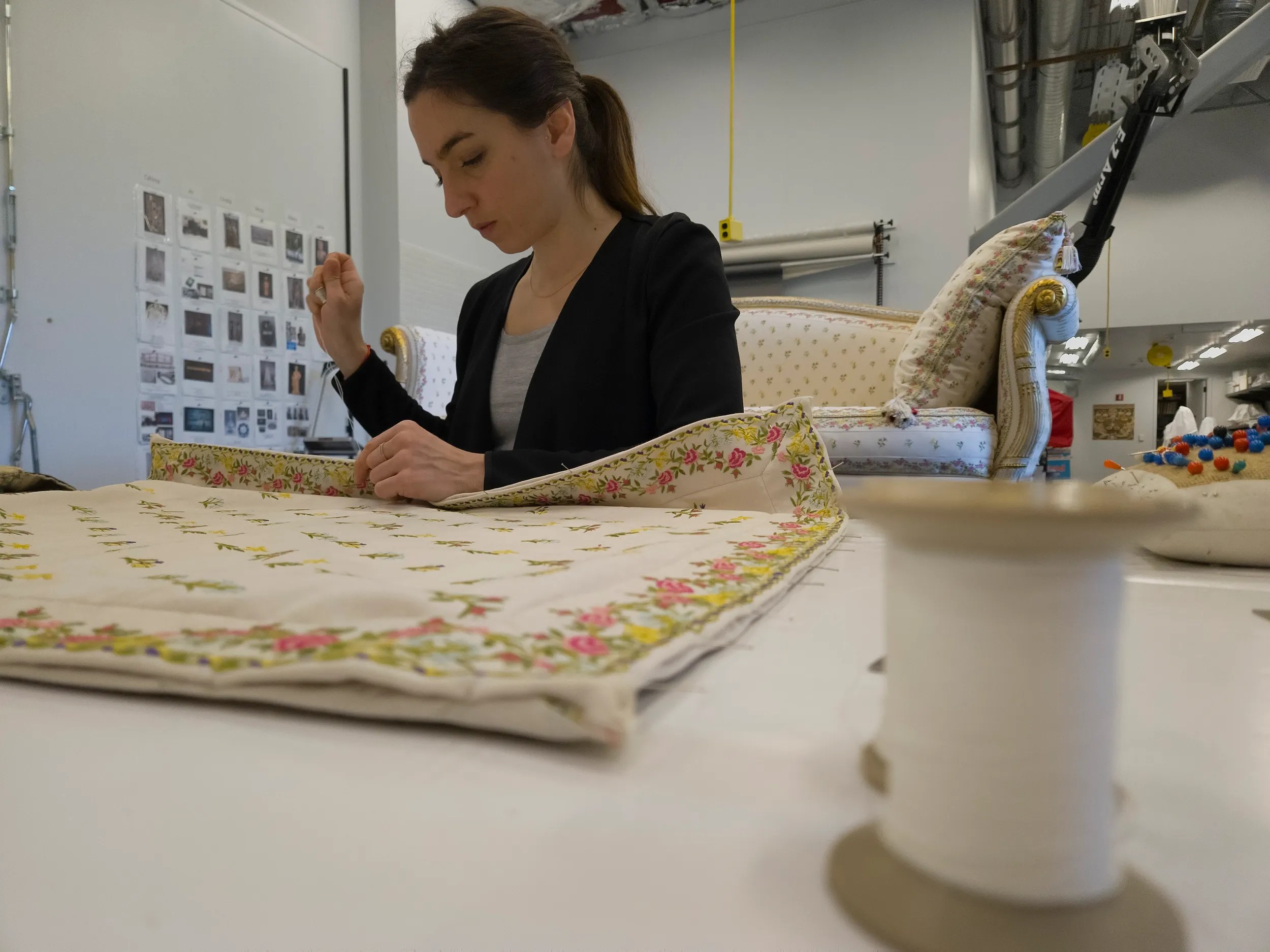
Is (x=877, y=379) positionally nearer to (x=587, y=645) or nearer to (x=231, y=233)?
(x=231, y=233)

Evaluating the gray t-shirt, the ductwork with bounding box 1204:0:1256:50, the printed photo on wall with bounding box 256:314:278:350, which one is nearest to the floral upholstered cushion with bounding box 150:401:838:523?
the gray t-shirt

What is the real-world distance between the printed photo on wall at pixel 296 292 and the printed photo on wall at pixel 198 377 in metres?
0.41

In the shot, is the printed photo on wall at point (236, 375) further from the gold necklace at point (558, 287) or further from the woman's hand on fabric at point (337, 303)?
the gold necklace at point (558, 287)

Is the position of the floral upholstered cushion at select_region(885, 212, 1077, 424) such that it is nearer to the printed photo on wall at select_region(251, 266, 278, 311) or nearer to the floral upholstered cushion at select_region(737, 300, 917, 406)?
the floral upholstered cushion at select_region(737, 300, 917, 406)

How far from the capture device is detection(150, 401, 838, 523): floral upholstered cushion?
0.75 metres

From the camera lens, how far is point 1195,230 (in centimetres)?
567

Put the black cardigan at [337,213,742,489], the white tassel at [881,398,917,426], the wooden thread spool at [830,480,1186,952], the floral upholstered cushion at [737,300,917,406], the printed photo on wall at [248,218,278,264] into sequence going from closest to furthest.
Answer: the wooden thread spool at [830,480,1186,952], the black cardigan at [337,213,742,489], the white tassel at [881,398,917,426], the floral upholstered cushion at [737,300,917,406], the printed photo on wall at [248,218,278,264]

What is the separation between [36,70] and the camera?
6.79ft

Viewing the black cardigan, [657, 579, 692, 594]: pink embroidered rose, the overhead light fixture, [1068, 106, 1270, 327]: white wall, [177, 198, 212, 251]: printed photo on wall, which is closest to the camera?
[657, 579, 692, 594]: pink embroidered rose

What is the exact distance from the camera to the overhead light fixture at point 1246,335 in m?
5.73

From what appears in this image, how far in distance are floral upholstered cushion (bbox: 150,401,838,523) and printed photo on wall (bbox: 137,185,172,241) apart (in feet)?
6.99

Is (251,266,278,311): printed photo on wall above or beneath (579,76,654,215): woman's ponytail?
above

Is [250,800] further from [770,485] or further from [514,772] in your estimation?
[770,485]

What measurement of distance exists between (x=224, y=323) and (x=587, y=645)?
277 centimetres
